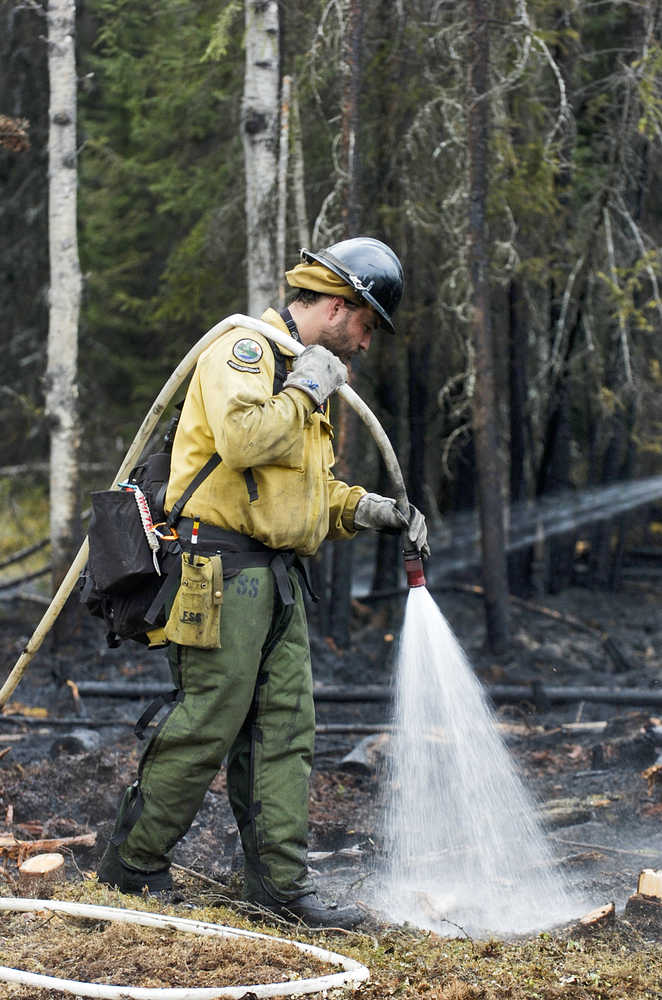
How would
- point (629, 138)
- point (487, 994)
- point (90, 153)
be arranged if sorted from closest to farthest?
1. point (487, 994)
2. point (629, 138)
3. point (90, 153)

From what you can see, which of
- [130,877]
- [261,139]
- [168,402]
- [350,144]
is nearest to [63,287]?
[261,139]

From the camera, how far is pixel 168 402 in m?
4.37

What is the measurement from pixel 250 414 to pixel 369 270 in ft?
2.70

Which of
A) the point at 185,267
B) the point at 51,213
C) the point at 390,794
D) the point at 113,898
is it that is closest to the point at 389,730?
A: the point at 390,794

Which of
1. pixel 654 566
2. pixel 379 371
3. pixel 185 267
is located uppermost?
pixel 185 267

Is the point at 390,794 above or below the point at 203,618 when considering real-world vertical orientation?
below

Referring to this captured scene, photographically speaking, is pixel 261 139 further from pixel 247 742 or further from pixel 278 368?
→ pixel 247 742

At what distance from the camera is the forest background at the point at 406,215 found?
9320 millimetres

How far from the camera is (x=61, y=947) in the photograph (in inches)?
140

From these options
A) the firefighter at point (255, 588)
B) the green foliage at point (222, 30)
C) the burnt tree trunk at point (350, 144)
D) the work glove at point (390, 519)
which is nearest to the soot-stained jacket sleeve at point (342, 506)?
the work glove at point (390, 519)

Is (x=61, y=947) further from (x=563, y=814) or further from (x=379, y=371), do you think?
(x=379, y=371)

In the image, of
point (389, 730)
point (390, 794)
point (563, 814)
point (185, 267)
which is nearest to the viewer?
point (563, 814)

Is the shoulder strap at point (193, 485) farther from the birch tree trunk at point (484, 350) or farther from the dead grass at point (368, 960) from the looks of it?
the birch tree trunk at point (484, 350)

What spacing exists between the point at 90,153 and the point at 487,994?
40.9ft
